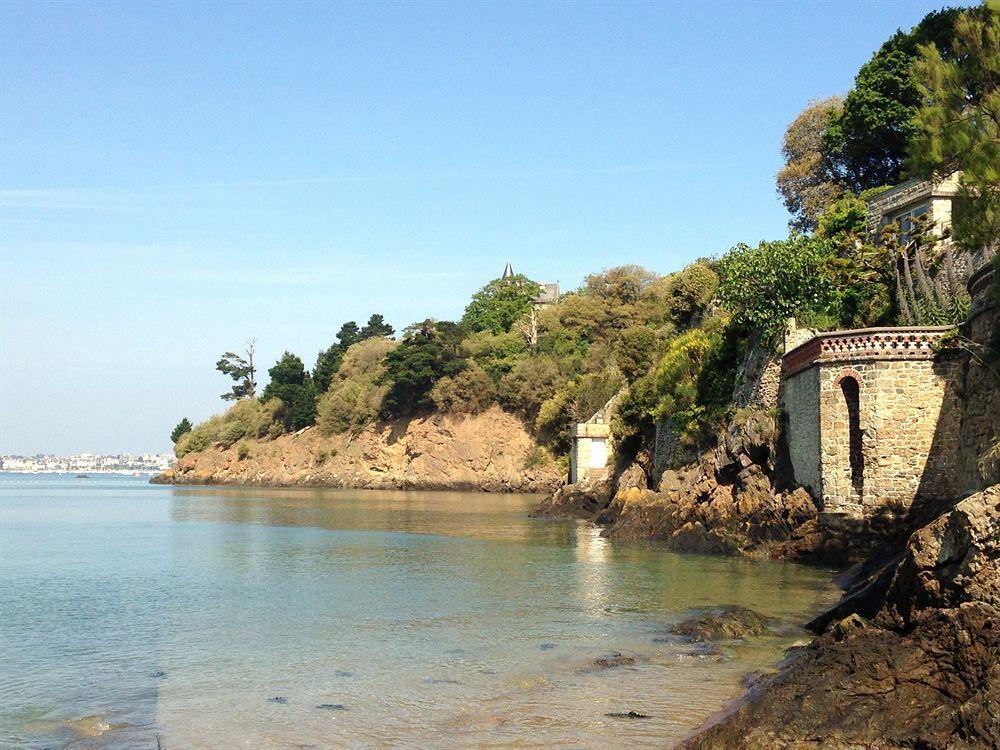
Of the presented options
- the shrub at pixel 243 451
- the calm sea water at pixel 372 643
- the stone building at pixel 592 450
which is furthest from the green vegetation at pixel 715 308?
the calm sea water at pixel 372 643

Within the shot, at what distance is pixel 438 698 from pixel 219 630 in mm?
7420

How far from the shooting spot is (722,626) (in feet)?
54.1

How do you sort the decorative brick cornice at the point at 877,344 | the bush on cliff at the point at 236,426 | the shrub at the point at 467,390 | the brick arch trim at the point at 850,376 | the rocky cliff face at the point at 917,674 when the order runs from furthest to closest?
1. the bush on cliff at the point at 236,426
2. the shrub at the point at 467,390
3. the brick arch trim at the point at 850,376
4. the decorative brick cornice at the point at 877,344
5. the rocky cliff face at the point at 917,674

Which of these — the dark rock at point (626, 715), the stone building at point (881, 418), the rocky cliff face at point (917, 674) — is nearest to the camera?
the rocky cliff face at point (917, 674)

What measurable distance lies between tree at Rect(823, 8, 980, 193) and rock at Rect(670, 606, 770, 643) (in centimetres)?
2888

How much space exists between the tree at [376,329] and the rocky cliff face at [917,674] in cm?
10623

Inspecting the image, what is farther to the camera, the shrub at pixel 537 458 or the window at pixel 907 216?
the shrub at pixel 537 458

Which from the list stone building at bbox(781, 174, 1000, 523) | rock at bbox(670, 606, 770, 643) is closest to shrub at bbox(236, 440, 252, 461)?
stone building at bbox(781, 174, 1000, 523)

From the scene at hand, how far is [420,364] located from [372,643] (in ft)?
217

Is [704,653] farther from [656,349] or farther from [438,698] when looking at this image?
[656,349]

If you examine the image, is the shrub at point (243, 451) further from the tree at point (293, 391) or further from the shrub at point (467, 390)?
the shrub at point (467, 390)

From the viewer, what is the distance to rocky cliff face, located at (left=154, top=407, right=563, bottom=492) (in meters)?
78.2

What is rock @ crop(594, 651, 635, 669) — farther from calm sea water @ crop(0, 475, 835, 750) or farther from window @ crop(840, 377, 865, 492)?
window @ crop(840, 377, 865, 492)

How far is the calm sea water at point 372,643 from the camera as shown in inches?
466
